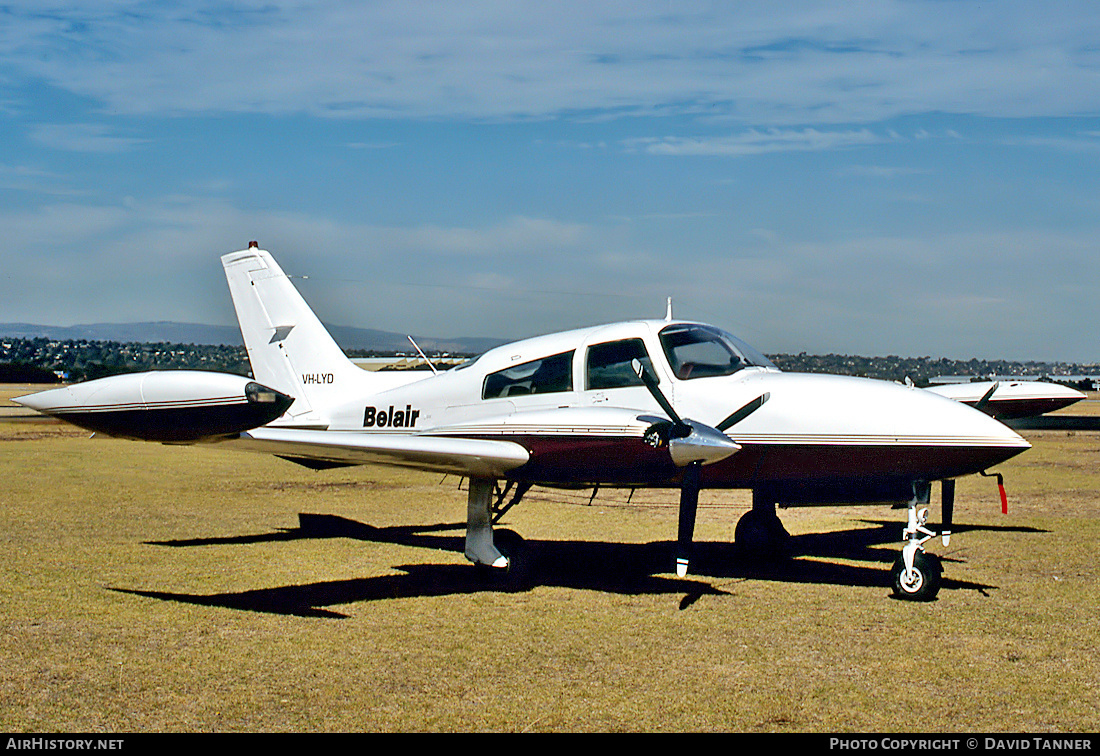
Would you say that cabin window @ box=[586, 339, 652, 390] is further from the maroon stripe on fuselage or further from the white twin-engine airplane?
the maroon stripe on fuselage

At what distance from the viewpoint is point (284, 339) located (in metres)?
16.5

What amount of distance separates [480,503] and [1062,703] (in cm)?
702

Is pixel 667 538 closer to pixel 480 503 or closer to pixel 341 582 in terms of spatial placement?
pixel 480 503

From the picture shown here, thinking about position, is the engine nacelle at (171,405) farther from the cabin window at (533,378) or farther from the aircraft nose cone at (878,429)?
the aircraft nose cone at (878,429)

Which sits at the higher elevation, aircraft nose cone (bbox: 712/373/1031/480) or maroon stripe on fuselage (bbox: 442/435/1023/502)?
aircraft nose cone (bbox: 712/373/1031/480)

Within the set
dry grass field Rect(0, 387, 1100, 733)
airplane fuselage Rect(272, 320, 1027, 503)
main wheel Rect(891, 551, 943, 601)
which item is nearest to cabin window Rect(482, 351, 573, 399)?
airplane fuselage Rect(272, 320, 1027, 503)

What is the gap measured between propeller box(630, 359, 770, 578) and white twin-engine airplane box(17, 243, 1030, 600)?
0.02 metres

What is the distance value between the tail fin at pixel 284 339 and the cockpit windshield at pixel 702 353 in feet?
19.0

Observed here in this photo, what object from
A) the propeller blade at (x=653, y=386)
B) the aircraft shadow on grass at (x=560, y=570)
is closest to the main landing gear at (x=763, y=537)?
the aircraft shadow on grass at (x=560, y=570)

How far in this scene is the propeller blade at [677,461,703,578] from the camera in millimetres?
10688

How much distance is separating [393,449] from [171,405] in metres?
2.47

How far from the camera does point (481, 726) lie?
678cm

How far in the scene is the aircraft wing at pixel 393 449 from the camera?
11008 millimetres
